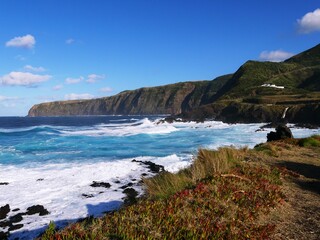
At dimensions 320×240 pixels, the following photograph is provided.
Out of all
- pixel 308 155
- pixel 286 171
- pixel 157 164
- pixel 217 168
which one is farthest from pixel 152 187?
pixel 157 164

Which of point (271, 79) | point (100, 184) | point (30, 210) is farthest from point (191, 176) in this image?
point (271, 79)

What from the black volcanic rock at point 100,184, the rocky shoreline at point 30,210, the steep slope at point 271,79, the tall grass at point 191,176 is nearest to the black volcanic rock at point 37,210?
the rocky shoreline at point 30,210

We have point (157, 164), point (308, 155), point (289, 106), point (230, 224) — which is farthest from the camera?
point (289, 106)

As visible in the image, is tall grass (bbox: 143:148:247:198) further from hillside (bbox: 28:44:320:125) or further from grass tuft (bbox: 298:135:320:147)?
hillside (bbox: 28:44:320:125)

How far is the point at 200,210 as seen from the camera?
269 inches

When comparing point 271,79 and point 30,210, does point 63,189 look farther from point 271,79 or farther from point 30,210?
point 271,79

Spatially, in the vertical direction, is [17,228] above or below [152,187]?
below

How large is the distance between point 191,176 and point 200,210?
3415 mm

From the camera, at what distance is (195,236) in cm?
542

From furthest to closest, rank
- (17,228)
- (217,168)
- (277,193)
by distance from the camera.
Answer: (17,228) → (217,168) → (277,193)

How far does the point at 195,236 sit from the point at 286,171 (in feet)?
24.2

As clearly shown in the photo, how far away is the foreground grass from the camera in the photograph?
217 inches

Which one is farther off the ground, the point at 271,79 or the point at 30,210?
the point at 271,79

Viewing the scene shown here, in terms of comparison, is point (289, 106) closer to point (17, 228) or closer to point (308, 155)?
point (308, 155)
